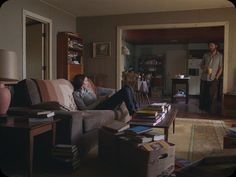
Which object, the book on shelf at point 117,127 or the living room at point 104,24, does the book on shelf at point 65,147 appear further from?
the living room at point 104,24

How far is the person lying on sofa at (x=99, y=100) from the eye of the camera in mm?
3908

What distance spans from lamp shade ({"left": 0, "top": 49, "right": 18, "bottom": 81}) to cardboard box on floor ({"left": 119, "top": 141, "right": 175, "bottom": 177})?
1287 mm

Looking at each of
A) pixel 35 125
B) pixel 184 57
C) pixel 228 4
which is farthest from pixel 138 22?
pixel 184 57

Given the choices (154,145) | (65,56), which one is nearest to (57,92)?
(154,145)

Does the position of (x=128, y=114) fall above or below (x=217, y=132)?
above

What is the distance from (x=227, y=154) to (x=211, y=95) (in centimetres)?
455

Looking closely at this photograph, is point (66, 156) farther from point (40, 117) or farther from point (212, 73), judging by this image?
point (212, 73)

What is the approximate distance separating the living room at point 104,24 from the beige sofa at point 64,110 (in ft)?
4.68

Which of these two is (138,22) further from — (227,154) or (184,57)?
(184,57)

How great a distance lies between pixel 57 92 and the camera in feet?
11.5

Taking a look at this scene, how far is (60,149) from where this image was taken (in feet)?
8.33

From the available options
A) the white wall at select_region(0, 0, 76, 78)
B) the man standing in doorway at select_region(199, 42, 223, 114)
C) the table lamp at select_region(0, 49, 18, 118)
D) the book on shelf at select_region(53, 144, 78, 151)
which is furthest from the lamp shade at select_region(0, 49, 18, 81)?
the man standing in doorway at select_region(199, 42, 223, 114)

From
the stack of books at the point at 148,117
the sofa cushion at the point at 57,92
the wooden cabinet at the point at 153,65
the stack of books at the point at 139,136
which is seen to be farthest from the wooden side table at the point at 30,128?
the wooden cabinet at the point at 153,65

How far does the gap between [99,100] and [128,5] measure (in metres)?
2.42
